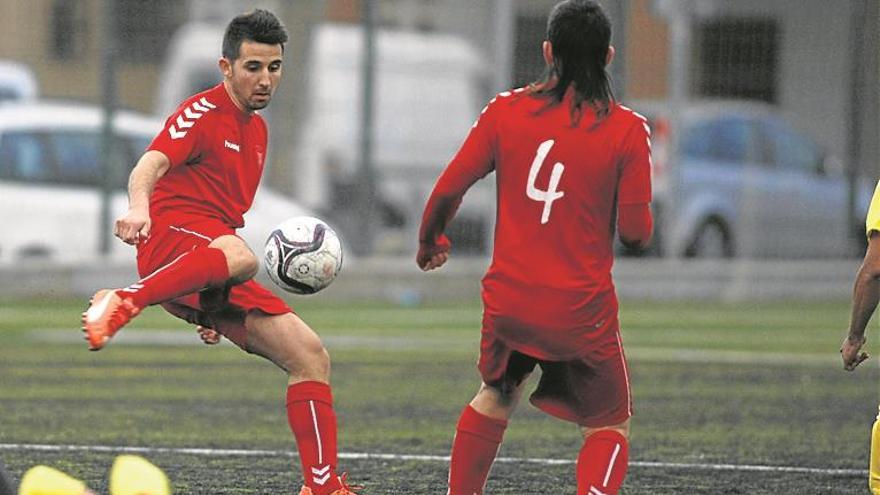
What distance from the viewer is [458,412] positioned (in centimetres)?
1059

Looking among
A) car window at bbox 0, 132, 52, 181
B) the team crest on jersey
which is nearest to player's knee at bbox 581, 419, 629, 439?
the team crest on jersey

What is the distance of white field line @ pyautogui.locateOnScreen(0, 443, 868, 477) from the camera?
8.41 m

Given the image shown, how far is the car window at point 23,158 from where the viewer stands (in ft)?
61.3

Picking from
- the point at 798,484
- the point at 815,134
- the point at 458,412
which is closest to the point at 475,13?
the point at 815,134

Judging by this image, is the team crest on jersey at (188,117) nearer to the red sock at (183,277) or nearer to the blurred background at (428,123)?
the red sock at (183,277)

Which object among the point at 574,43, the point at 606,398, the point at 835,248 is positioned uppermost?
the point at 574,43

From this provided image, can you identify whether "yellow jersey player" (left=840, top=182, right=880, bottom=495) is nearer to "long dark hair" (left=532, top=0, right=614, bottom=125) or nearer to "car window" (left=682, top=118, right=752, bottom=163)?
"long dark hair" (left=532, top=0, right=614, bottom=125)

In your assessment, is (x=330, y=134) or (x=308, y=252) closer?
(x=308, y=252)

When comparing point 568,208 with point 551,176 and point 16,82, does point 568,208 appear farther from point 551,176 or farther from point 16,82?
point 16,82

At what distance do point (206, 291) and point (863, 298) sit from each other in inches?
89.0

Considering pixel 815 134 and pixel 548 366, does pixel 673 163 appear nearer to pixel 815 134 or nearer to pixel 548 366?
pixel 815 134

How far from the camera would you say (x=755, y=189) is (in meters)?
21.4

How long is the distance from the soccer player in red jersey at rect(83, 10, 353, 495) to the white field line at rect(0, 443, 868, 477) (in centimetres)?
160

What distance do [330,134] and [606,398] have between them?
47.3 ft
